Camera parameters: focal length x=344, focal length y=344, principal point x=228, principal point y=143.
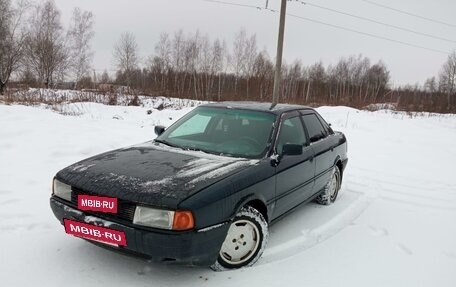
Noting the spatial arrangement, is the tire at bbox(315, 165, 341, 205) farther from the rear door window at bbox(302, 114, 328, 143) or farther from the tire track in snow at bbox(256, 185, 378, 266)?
the rear door window at bbox(302, 114, 328, 143)

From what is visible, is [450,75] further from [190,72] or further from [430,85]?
[190,72]

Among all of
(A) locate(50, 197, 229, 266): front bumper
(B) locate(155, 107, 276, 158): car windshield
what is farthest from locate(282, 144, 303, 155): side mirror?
(A) locate(50, 197, 229, 266): front bumper

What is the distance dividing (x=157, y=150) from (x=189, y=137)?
1.72 ft

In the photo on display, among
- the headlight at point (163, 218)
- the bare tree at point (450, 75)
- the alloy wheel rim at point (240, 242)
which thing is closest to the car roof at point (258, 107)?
the alloy wheel rim at point (240, 242)

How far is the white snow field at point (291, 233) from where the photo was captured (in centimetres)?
293

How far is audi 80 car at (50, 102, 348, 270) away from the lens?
2562 millimetres

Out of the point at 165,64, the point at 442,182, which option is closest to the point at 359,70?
the point at 165,64

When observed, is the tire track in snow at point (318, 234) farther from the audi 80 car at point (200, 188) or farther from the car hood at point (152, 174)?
the car hood at point (152, 174)

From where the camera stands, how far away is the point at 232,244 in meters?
3.05

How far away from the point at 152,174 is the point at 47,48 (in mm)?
31303

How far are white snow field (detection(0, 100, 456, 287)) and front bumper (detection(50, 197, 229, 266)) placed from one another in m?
0.32

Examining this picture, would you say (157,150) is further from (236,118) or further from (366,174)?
(366,174)

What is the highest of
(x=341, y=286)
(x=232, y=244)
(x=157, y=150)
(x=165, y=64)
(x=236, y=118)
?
(x=165, y=64)

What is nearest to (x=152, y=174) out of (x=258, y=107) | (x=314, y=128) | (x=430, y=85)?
(x=258, y=107)
